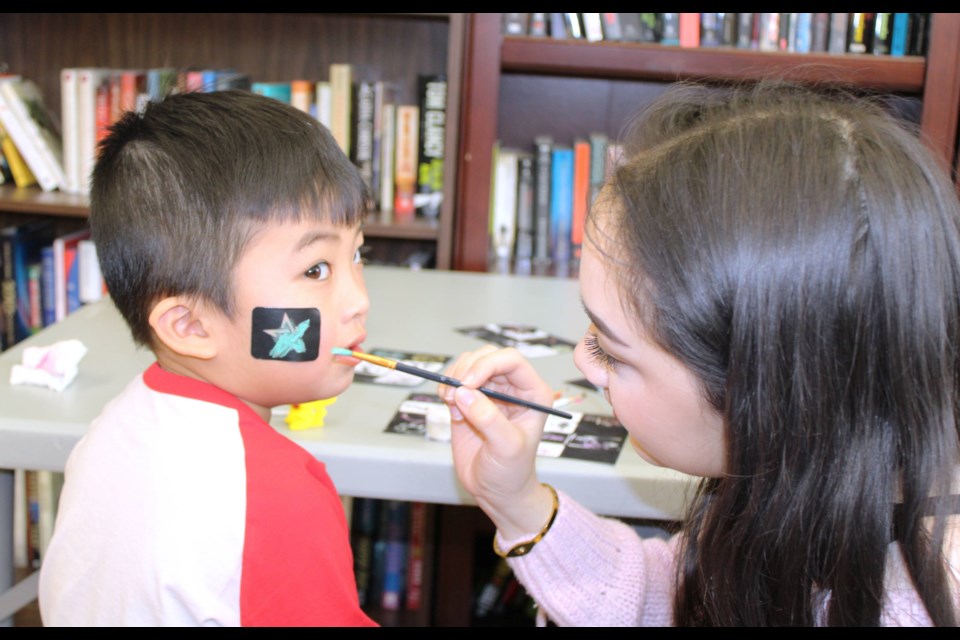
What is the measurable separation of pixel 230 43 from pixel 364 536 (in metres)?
1.20

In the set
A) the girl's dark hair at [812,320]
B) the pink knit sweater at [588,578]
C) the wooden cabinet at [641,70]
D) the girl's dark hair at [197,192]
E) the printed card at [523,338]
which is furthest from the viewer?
the wooden cabinet at [641,70]

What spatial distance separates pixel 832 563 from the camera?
803 millimetres

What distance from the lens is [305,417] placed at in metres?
1.12

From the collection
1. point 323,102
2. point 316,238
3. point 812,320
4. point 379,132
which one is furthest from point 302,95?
point 812,320

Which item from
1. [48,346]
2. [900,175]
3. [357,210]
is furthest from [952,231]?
[48,346]

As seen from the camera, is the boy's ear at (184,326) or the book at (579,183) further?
the book at (579,183)

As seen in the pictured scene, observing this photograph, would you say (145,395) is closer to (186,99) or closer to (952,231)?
(186,99)

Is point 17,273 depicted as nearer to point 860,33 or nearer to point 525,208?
point 525,208

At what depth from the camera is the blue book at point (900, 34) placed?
6.79 ft

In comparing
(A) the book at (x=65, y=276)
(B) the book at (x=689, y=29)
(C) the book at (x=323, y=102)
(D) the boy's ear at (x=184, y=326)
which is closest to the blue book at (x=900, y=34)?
(B) the book at (x=689, y=29)

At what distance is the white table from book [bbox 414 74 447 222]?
714 millimetres

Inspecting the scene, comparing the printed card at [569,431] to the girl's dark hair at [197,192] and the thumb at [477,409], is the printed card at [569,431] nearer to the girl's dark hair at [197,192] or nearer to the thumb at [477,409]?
the thumb at [477,409]

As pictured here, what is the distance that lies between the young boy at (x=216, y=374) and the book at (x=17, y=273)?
1407 millimetres

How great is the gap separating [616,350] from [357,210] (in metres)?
0.33
